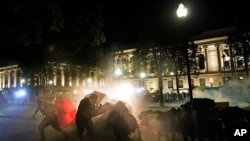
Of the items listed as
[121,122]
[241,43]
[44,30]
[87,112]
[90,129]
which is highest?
[241,43]

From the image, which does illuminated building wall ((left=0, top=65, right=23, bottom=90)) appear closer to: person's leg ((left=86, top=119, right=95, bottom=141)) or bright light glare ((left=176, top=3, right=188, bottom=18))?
bright light glare ((left=176, top=3, right=188, bottom=18))

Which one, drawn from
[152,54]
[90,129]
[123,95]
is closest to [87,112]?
[90,129]

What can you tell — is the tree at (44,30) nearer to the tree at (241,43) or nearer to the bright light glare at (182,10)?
the bright light glare at (182,10)

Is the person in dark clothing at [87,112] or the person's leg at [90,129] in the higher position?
the person in dark clothing at [87,112]

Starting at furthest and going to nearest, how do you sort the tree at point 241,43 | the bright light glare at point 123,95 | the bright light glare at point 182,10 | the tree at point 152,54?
the tree at point 241,43, the tree at point 152,54, the bright light glare at point 123,95, the bright light glare at point 182,10

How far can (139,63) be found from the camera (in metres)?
37.9

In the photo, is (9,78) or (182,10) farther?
(9,78)

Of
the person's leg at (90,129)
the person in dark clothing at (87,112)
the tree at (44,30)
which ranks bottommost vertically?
the person's leg at (90,129)

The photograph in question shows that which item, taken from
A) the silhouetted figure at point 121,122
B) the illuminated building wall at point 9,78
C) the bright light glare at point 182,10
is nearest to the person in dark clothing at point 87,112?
the silhouetted figure at point 121,122

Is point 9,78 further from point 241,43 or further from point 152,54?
point 241,43

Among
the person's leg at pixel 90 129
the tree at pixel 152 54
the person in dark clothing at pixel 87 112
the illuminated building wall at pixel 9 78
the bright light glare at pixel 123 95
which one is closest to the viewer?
the person in dark clothing at pixel 87 112

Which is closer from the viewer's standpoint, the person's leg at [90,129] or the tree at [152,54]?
the person's leg at [90,129]

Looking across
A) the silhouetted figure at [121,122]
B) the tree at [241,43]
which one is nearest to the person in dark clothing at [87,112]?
the silhouetted figure at [121,122]

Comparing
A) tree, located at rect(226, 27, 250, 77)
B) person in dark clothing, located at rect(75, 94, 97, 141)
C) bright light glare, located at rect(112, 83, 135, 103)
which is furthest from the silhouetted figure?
tree, located at rect(226, 27, 250, 77)
